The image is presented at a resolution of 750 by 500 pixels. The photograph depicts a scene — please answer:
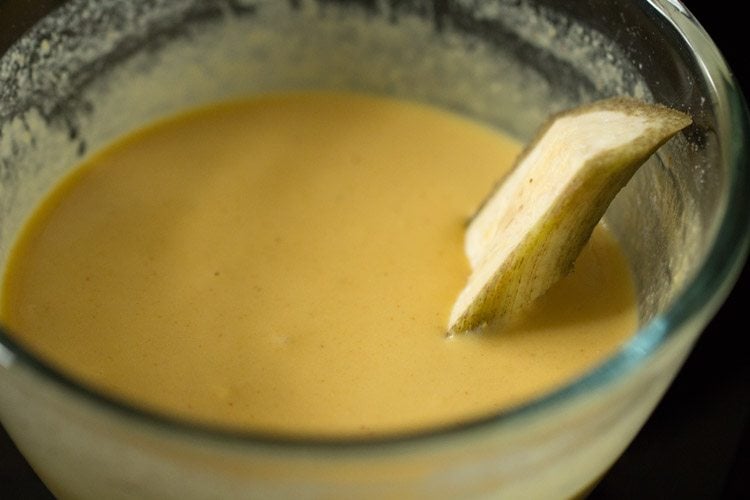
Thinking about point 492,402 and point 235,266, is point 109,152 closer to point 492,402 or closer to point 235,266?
point 235,266

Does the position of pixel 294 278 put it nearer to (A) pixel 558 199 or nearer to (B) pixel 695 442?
(A) pixel 558 199

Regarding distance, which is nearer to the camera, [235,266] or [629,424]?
[629,424]

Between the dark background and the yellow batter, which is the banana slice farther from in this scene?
the dark background

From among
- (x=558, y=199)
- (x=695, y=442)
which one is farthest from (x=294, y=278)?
(x=695, y=442)

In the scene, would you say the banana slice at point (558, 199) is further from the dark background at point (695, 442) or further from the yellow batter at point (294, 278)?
the dark background at point (695, 442)

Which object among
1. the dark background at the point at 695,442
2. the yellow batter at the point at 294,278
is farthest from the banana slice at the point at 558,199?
the dark background at the point at 695,442

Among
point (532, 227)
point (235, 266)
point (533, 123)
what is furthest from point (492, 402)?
point (533, 123)
